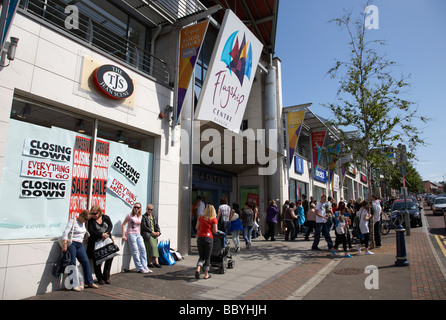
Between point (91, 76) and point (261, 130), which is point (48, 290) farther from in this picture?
point (261, 130)

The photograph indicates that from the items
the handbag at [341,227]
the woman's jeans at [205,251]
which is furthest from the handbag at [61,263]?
the handbag at [341,227]

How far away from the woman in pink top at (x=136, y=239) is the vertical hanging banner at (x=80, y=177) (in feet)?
3.60

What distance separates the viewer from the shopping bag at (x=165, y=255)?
7723 mm

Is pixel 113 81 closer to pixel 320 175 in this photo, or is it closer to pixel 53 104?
pixel 53 104

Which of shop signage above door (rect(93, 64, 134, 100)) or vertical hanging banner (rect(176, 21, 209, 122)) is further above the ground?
vertical hanging banner (rect(176, 21, 209, 122))

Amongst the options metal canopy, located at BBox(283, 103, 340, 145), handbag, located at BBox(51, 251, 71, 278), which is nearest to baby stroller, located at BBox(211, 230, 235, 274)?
handbag, located at BBox(51, 251, 71, 278)

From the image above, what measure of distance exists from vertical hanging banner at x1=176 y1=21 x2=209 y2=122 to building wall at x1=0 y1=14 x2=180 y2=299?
2.16 ft

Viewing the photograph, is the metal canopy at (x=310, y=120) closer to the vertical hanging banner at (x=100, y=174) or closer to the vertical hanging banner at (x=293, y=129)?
the vertical hanging banner at (x=293, y=129)

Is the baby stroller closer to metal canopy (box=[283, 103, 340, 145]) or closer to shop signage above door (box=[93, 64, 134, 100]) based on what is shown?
shop signage above door (box=[93, 64, 134, 100])

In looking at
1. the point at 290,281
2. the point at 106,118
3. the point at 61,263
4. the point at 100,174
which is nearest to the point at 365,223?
the point at 290,281

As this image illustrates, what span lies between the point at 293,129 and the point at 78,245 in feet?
45.0

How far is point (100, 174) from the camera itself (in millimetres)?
7059

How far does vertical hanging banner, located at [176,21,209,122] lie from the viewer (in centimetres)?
901

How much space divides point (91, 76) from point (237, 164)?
960 centimetres
